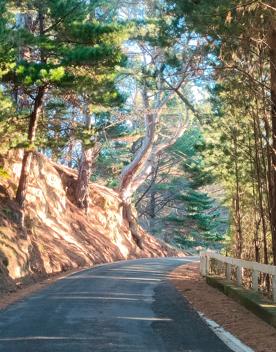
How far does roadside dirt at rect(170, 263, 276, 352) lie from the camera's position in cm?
748

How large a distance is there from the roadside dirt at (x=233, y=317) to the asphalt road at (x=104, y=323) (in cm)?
37

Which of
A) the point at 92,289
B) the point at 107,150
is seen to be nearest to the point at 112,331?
the point at 92,289

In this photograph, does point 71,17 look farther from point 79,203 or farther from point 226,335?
point 79,203

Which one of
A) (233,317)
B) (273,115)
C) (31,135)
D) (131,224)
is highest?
(31,135)

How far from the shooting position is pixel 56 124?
20406 millimetres

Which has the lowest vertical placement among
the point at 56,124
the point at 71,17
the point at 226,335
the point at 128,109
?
the point at 226,335

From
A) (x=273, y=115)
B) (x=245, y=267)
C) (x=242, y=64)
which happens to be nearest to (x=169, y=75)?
(x=242, y=64)

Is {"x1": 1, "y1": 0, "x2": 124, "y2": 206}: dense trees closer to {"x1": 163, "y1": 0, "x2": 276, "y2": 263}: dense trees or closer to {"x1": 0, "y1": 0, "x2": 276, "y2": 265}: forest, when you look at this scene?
{"x1": 0, "y1": 0, "x2": 276, "y2": 265}: forest

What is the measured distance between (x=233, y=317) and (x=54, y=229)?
60.5 ft

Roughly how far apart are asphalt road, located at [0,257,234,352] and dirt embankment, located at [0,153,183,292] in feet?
12.5

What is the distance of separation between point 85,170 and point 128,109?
22.8 feet

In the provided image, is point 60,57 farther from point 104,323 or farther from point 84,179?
point 84,179

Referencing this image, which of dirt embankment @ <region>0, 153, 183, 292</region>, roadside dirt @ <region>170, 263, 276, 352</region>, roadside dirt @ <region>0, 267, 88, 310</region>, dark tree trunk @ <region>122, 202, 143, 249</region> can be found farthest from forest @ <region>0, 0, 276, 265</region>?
dark tree trunk @ <region>122, 202, 143, 249</region>

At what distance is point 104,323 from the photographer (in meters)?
8.66
